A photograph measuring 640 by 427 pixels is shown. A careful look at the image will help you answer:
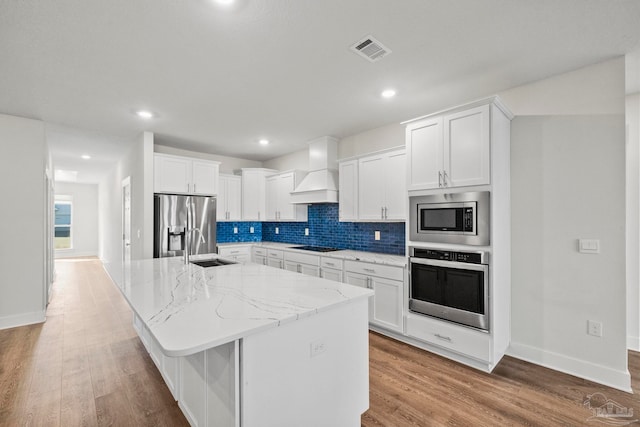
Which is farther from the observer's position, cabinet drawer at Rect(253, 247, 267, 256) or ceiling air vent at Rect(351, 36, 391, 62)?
cabinet drawer at Rect(253, 247, 267, 256)

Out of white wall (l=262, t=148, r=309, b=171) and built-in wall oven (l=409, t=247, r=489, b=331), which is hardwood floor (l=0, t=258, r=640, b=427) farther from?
white wall (l=262, t=148, r=309, b=171)

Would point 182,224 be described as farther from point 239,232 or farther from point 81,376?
point 81,376

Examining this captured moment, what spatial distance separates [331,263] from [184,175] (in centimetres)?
273

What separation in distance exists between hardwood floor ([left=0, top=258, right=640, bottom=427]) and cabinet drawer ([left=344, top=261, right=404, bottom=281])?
709 millimetres

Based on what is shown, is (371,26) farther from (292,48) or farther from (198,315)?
(198,315)

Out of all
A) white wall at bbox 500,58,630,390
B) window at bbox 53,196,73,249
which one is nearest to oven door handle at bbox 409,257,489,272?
white wall at bbox 500,58,630,390

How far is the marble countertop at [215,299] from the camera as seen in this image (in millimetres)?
1163

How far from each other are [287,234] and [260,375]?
14.2 ft

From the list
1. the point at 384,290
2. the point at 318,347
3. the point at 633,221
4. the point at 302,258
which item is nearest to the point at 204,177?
the point at 302,258

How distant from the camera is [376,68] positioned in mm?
2449

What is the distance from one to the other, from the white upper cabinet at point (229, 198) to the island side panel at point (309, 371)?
4030mm

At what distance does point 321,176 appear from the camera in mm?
4406

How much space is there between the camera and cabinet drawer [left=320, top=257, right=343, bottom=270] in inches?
145

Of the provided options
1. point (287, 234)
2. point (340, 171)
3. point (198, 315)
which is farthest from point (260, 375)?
point (287, 234)
